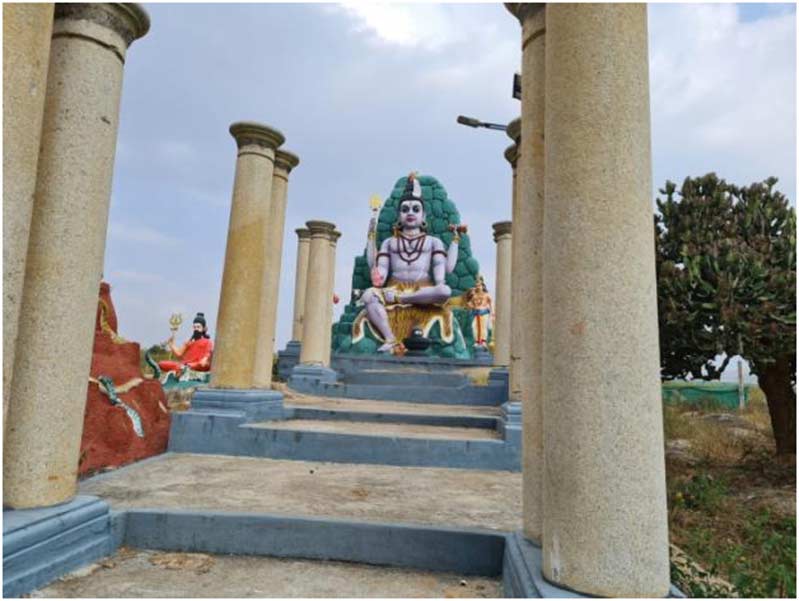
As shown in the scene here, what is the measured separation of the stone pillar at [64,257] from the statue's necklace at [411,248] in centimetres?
1207

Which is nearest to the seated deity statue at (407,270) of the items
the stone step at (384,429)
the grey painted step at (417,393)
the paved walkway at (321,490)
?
the grey painted step at (417,393)

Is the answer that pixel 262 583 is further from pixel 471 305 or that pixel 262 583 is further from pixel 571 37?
pixel 471 305

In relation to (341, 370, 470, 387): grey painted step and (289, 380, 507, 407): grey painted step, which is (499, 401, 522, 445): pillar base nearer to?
(289, 380, 507, 407): grey painted step

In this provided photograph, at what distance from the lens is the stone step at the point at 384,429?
623cm

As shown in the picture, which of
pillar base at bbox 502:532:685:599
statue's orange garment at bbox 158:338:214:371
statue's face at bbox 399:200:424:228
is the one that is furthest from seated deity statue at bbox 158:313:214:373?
pillar base at bbox 502:532:685:599

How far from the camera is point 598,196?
235 centimetres

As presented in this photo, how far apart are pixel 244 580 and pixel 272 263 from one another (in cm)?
625

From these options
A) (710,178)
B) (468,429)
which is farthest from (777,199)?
(468,429)

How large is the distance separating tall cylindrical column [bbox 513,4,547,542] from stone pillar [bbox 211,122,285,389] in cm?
442

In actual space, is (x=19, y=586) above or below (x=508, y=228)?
below

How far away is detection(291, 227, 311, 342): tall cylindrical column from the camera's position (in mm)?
13852

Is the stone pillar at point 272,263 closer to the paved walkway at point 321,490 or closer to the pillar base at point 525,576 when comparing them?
the paved walkway at point 321,490

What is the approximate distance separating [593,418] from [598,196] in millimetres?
908

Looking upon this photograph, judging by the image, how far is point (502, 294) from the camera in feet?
39.6
